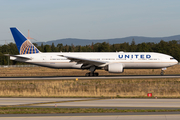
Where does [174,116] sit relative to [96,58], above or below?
below

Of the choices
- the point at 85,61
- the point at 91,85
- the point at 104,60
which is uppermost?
the point at 104,60

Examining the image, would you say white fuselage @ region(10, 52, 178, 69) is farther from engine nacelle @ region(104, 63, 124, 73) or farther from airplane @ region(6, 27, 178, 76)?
engine nacelle @ region(104, 63, 124, 73)

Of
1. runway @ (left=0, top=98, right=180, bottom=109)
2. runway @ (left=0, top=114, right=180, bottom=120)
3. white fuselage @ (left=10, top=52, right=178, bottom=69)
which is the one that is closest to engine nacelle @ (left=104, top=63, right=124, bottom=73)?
white fuselage @ (left=10, top=52, right=178, bottom=69)

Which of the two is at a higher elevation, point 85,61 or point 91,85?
point 85,61

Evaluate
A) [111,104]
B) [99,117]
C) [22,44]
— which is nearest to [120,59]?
[22,44]

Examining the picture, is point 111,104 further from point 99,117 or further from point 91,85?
point 91,85

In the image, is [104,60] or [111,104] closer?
[111,104]

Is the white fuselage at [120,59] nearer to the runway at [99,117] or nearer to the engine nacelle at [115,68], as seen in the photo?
the engine nacelle at [115,68]

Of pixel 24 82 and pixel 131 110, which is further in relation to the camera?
pixel 24 82

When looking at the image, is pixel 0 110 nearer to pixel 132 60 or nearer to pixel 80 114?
pixel 80 114

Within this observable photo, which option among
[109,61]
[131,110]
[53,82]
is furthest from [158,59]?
[131,110]

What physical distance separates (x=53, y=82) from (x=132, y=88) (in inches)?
439

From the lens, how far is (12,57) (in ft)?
143

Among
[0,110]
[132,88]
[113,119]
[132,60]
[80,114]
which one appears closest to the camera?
[113,119]
